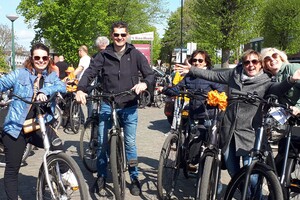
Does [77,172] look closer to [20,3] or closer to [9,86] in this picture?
[9,86]

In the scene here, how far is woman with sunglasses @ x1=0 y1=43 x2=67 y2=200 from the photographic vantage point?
3.90 metres

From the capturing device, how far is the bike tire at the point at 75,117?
8.96 m

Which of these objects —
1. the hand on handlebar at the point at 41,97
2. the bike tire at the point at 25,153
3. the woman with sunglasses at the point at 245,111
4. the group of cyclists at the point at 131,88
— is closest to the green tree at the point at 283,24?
the bike tire at the point at 25,153

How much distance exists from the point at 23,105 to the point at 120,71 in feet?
4.13

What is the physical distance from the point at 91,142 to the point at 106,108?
133 centimetres

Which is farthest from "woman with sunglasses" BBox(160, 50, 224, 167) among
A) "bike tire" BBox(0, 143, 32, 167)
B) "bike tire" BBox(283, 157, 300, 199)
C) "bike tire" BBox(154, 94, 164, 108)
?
"bike tire" BBox(154, 94, 164, 108)

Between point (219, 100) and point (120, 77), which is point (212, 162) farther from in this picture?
point (120, 77)

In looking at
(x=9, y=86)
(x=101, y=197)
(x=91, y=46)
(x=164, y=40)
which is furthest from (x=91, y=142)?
(x=164, y=40)

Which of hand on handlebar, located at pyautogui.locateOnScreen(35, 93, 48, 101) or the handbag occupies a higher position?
hand on handlebar, located at pyautogui.locateOnScreen(35, 93, 48, 101)

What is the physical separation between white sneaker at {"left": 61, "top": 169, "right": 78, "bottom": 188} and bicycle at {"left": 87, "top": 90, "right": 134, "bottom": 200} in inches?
27.6

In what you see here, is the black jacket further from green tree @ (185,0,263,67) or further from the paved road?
green tree @ (185,0,263,67)

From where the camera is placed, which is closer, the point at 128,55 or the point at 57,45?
the point at 128,55

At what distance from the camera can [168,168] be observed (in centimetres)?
480

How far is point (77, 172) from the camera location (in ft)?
11.6
